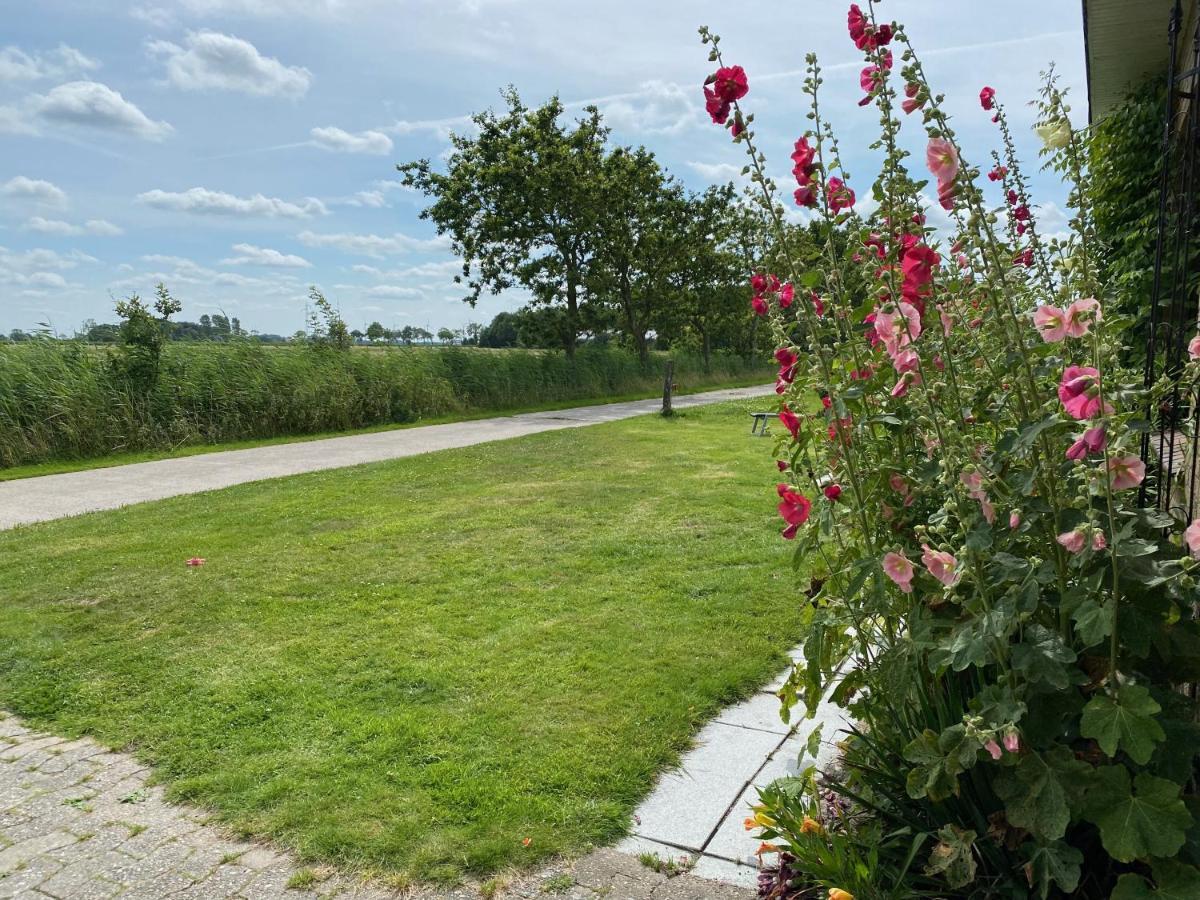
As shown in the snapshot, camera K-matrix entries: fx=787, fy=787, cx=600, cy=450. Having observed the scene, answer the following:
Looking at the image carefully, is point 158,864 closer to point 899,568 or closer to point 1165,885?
point 899,568

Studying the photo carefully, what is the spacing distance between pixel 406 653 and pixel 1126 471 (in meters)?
3.05

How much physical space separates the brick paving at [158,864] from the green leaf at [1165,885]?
91 cm

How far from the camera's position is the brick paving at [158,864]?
2051mm

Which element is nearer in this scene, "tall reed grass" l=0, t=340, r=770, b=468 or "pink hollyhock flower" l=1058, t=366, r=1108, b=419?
"pink hollyhock flower" l=1058, t=366, r=1108, b=419

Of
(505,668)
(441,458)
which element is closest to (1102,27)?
(505,668)

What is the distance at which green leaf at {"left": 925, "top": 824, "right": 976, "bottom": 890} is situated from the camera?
1.53 m

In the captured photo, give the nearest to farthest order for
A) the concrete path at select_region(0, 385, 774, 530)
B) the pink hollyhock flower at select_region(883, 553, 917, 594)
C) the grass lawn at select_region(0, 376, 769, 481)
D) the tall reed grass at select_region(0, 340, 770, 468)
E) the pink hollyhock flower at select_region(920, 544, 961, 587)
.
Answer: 1. the pink hollyhock flower at select_region(920, 544, 961, 587)
2. the pink hollyhock flower at select_region(883, 553, 917, 594)
3. the concrete path at select_region(0, 385, 774, 530)
4. the grass lawn at select_region(0, 376, 769, 481)
5. the tall reed grass at select_region(0, 340, 770, 468)

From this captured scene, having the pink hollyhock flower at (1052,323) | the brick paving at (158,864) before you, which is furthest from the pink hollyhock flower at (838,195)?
the brick paving at (158,864)

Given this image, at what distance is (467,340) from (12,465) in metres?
10.8

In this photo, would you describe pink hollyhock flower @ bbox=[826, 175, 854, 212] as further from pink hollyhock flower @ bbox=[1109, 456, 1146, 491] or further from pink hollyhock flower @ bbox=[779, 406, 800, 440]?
pink hollyhock flower @ bbox=[1109, 456, 1146, 491]

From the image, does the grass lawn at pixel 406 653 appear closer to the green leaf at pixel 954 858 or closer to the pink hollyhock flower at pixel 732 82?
the green leaf at pixel 954 858

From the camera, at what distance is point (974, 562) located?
151cm

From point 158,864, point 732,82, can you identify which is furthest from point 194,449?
point 732,82

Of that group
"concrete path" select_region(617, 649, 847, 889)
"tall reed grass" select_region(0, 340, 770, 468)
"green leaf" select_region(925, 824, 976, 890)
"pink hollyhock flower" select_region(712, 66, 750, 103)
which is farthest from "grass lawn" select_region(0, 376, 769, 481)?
"green leaf" select_region(925, 824, 976, 890)
